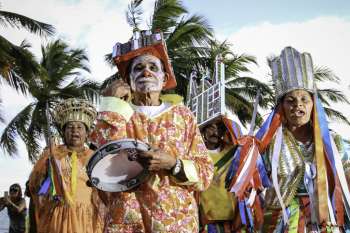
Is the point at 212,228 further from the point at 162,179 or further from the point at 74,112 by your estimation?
the point at 162,179

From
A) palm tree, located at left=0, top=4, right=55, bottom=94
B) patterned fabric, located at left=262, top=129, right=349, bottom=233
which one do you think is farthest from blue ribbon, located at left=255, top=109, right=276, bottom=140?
palm tree, located at left=0, top=4, right=55, bottom=94

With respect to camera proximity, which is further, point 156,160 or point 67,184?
point 67,184

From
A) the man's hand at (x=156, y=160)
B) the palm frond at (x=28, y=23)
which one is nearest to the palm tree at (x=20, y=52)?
the palm frond at (x=28, y=23)

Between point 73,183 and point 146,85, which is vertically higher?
point 146,85

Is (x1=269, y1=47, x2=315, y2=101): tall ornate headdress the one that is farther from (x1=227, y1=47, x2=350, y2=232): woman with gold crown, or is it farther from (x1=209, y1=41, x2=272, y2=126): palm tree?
(x1=209, y1=41, x2=272, y2=126): palm tree

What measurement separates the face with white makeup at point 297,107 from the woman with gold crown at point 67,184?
237cm

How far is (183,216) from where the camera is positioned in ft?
10.4

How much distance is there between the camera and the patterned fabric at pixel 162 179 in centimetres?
311

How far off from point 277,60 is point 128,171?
2455 millimetres

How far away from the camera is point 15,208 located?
13156 millimetres

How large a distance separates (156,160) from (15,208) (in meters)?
10.8

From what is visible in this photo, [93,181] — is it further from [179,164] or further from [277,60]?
[277,60]

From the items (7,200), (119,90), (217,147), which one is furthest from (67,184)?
(7,200)

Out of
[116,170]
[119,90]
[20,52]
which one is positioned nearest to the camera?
[116,170]
